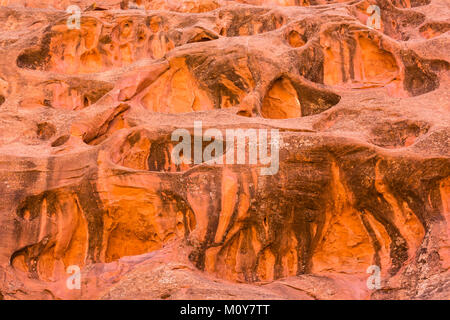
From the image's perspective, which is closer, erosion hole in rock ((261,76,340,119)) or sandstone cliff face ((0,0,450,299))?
sandstone cliff face ((0,0,450,299))

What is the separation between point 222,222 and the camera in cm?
830

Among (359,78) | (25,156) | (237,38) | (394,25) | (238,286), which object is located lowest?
(238,286)

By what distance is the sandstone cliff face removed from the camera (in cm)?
799

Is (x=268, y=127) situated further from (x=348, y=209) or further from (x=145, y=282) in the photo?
(x=145, y=282)

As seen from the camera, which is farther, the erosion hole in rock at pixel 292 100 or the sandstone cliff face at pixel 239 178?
the erosion hole in rock at pixel 292 100

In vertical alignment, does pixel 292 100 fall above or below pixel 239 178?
above

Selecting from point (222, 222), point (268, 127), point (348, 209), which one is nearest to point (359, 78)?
point (268, 127)

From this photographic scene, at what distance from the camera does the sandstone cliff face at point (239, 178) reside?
7.99 metres

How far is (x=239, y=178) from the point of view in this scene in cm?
841

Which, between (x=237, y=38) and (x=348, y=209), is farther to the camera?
(x=237, y=38)

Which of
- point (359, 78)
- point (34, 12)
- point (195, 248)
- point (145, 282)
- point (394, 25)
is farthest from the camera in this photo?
point (34, 12)

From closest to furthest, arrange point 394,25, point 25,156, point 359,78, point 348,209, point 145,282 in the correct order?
1. point 145,282
2. point 348,209
3. point 25,156
4. point 359,78
5. point 394,25

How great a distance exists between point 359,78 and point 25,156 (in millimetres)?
6358

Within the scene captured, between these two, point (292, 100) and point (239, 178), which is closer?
point (239, 178)
